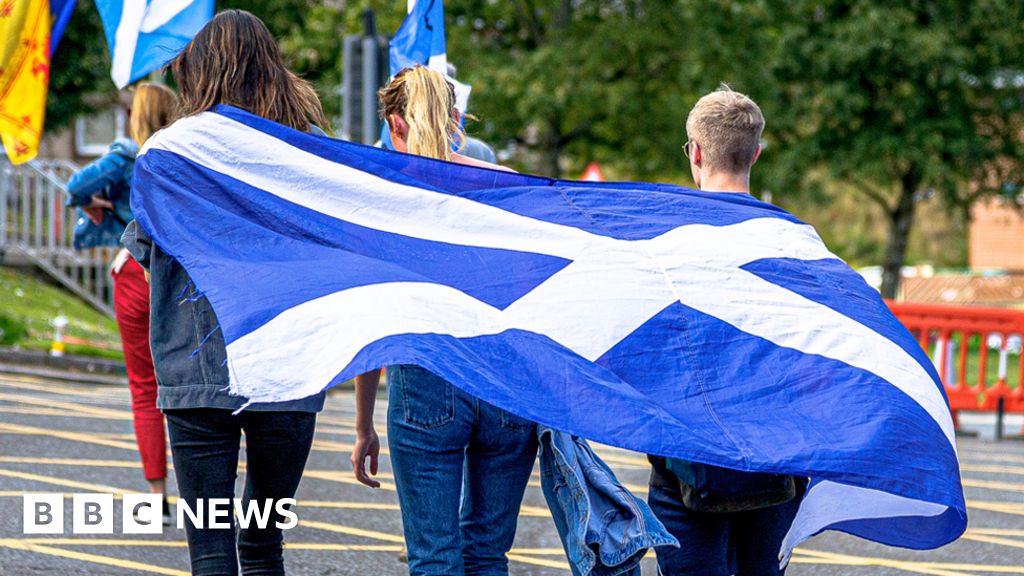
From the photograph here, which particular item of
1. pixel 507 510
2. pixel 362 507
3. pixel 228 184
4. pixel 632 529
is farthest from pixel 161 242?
pixel 362 507

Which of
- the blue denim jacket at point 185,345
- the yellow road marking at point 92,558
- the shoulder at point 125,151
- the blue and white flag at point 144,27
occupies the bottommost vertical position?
the yellow road marking at point 92,558

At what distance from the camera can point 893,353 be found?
3826 millimetres

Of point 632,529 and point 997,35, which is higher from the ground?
point 997,35

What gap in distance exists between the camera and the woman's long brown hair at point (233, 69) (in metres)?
3.79

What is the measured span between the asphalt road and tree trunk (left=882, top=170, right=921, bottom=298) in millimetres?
17936

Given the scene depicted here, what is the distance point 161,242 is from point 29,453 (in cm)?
486

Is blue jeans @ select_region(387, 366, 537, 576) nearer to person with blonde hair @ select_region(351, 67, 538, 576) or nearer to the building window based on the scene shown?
person with blonde hair @ select_region(351, 67, 538, 576)

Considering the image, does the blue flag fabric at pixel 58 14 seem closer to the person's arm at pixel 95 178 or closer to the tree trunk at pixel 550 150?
the person's arm at pixel 95 178

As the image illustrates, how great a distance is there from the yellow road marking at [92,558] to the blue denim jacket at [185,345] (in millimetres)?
2154

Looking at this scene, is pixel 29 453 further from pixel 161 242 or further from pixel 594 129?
pixel 594 129

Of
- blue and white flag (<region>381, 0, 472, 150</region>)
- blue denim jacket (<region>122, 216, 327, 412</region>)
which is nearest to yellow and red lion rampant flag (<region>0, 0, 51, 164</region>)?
blue and white flag (<region>381, 0, 472, 150</region>)

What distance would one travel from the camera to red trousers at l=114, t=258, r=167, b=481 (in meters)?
6.14

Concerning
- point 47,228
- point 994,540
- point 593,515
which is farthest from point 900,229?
point 593,515

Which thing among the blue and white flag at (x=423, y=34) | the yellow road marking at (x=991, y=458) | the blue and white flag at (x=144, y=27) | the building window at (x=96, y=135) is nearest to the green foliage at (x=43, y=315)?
the blue and white flag at (x=423, y=34)
